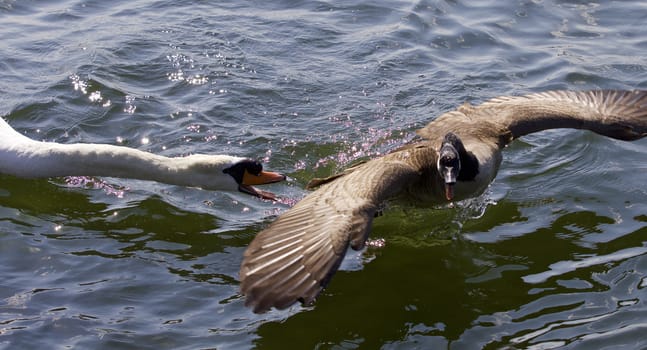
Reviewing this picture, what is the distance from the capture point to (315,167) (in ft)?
36.9

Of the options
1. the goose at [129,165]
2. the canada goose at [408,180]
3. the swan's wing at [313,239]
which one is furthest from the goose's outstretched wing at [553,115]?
the goose at [129,165]

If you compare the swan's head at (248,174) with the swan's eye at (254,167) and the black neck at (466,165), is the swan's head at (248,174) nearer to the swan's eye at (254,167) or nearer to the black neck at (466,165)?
the swan's eye at (254,167)

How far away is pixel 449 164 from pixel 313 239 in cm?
187

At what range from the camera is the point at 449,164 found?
29.5 feet

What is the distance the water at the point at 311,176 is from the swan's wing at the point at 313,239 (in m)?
0.77

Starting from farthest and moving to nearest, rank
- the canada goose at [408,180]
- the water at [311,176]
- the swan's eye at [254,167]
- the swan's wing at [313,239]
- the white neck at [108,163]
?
the white neck at [108,163], the swan's eye at [254,167], the water at [311,176], the canada goose at [408,180], the swan's wing at [313,239]

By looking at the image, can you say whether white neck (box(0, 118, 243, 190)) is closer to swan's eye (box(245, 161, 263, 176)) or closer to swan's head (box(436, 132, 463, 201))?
swan's eye (box(245, 161, 263, 176))

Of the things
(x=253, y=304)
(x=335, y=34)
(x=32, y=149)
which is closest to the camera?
(x=253, y=304)

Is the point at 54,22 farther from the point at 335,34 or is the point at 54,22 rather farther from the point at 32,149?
the point at 32,149

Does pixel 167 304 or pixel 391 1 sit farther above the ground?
pixel 391 1

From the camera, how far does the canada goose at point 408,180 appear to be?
23.8 feet

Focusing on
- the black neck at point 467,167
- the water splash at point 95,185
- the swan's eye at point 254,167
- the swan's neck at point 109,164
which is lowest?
the water splash at point 95,185

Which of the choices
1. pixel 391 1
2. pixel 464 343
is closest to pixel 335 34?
pixel 391 1

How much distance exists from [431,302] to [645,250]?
2.31m
